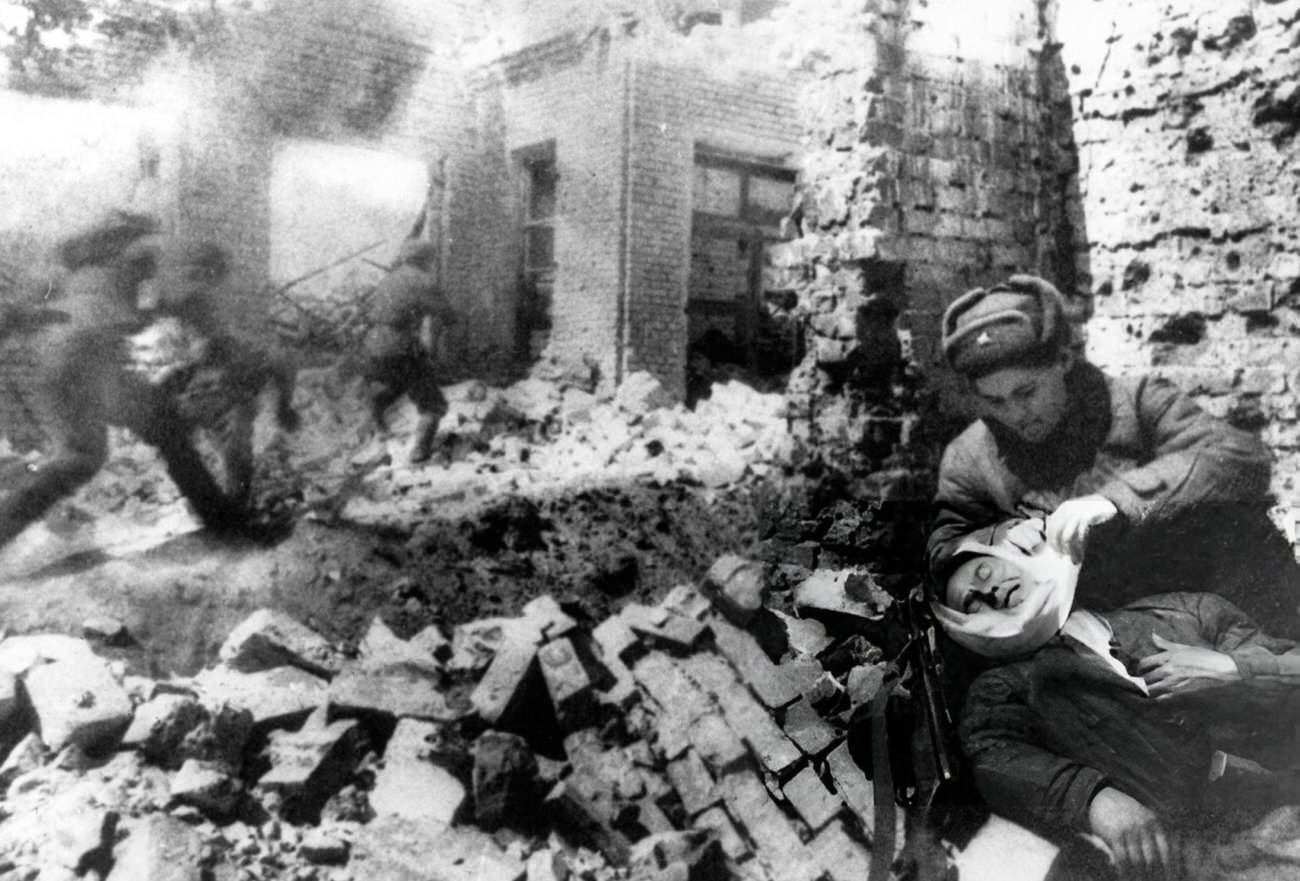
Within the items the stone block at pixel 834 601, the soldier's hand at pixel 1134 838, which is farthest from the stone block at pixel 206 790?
the soldier's hand at pixel 1134 838

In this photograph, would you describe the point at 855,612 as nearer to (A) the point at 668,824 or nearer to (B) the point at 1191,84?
(A) the point at 668,824

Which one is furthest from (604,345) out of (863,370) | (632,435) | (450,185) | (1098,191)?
(1098,191)

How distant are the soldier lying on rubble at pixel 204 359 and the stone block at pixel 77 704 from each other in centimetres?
74

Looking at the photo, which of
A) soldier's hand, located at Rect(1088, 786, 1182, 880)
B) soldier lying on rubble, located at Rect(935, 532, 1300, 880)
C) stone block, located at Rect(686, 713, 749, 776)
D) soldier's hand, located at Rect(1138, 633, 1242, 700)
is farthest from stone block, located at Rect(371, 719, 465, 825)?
soldier's hand, located at Rect(1138, 633, 1242, 700)

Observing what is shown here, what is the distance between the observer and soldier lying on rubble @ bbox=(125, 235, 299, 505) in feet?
10.3

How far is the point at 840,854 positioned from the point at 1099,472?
1.61m

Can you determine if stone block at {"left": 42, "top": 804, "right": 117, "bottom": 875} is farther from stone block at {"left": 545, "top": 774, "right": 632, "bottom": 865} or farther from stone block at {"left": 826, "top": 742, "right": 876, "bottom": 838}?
stone block at {"left": 826, "top": 742, "right": 876, "bottom": 838}

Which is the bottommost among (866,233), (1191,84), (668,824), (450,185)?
(668,824)

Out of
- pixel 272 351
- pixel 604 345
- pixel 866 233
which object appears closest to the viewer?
pixel 272 351

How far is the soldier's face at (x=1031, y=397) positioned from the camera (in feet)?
10.8

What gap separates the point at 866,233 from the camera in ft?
11.7

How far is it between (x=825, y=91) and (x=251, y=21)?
7.52ft

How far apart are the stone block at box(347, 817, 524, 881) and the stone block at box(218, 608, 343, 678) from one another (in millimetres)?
605

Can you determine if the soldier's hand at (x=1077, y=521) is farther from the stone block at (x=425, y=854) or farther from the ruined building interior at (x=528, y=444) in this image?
the stone block at (x=425, y=854)
